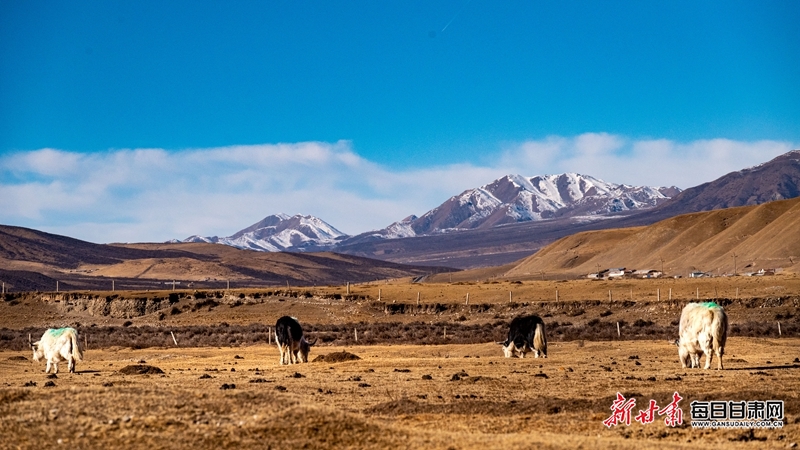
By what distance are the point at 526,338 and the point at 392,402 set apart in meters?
17.3

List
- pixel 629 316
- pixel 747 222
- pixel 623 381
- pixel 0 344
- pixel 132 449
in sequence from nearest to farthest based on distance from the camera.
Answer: pixel 132 449
pixel 623 381
pixel 0 344
pixel 629 316
pixel 747 222

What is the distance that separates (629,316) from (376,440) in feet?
165

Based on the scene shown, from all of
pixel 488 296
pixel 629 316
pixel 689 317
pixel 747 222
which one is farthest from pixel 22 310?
pixel 747 222

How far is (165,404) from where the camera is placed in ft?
50.2

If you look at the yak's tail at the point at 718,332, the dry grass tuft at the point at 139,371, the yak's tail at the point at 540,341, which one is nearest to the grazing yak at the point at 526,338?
the yak's tail at the point at 540,341

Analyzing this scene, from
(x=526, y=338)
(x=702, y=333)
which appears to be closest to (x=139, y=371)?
(x=526, y=338)

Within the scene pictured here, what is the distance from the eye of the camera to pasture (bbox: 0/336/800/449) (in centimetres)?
1404

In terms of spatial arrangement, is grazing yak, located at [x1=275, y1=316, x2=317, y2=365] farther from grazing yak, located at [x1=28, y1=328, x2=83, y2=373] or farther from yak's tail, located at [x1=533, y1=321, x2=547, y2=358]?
yak's tail, located at [x1=533, y1=321, x2=547, y2=358]

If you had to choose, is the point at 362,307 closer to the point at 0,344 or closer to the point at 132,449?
the point at 0,344

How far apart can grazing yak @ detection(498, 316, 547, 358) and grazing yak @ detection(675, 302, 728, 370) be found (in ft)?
25.5

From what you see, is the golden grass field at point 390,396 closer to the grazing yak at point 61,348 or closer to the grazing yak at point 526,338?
the grazing yak at point 61,348

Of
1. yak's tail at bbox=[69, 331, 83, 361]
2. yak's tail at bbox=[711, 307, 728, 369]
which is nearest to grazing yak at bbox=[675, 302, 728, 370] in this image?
yak's tail at bbox=[711, 307, 728, 369]

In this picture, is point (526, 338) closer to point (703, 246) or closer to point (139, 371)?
point (139, 371)

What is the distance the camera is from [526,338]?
120 feet
